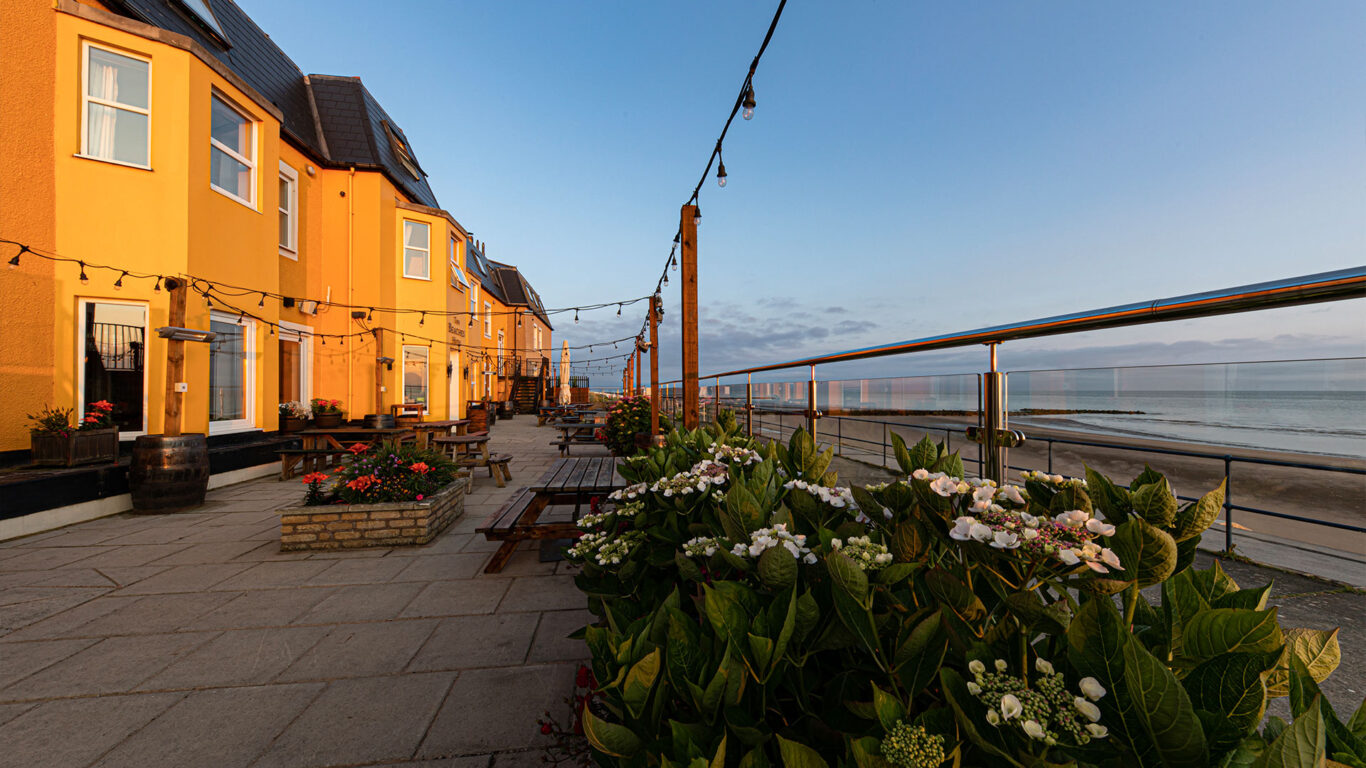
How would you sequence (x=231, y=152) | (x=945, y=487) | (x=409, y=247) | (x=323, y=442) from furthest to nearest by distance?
(x=409, y=247), (x=323, y=442), (x=231, y=152), (x=945, y=487)

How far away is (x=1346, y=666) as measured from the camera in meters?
1.85

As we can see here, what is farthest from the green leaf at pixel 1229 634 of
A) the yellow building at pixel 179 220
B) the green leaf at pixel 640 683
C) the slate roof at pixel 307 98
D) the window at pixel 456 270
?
the window at pixel 456 270

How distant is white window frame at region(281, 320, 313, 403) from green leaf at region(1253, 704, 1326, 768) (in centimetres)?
1181

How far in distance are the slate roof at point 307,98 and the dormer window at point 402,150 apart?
21 cm

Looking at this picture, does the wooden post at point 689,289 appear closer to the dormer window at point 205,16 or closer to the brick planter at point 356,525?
the brick planter at point 356,525

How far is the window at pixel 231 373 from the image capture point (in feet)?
22.5

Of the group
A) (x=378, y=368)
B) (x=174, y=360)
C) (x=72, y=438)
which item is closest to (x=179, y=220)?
(x=174, y=360)

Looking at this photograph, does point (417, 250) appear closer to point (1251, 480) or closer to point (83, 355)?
point (83, 355)

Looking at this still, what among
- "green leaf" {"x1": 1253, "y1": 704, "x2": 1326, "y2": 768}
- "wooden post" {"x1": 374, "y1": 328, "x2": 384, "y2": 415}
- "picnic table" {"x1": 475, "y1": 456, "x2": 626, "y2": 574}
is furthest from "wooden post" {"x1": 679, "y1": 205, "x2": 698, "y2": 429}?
"wooden post" {"x1": 374, "y1": 328, "x2": 384, "y2": 415}

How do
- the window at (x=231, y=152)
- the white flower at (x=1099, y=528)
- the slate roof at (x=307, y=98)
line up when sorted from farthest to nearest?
the slate roof at (x=307, y=98)
the window at (x=231, y=152)
the white flower at (x=1099, y=528)

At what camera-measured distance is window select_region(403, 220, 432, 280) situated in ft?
38.1

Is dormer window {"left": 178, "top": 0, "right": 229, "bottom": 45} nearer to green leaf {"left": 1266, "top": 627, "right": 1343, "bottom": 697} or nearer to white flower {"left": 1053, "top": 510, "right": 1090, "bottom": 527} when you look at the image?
white flower {"left": 1053, "top": 510, "right": 1090, "bottom": 527}

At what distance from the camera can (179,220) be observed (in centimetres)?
608

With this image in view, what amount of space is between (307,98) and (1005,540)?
15.0m
